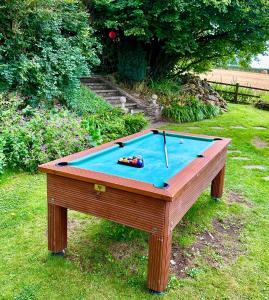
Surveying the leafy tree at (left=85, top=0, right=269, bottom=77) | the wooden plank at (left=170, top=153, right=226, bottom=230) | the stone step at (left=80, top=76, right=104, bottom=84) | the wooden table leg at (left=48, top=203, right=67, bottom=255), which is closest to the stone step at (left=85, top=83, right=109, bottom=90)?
the stone step at (left=80, top=76, right=104, bottom=84)

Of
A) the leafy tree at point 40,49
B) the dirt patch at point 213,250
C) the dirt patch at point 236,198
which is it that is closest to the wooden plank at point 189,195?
the dirt patch at point 213,250

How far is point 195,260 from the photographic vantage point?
291 cm

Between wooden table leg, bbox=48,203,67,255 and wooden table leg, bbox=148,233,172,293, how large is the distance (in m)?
0.85

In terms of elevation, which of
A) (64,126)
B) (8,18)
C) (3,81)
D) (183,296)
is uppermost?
(8,18)

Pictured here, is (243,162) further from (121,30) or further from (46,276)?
(121,30)

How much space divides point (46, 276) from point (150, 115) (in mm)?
7111

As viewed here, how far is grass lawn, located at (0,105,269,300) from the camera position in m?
2.49

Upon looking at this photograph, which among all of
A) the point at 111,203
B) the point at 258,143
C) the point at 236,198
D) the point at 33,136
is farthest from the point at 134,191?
the point at 258,143

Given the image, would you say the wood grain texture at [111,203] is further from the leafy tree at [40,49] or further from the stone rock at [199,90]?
the stone rock at [199,90]

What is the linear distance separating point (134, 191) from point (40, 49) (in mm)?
5255

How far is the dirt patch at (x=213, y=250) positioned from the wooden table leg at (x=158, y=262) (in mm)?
320

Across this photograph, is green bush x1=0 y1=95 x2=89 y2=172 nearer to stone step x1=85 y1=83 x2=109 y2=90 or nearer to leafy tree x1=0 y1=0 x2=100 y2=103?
leafy tree x1=0 y1=0 x2=100 y2=103

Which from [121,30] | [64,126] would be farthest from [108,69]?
[64,126]

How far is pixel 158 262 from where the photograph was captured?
2381 millimetres
